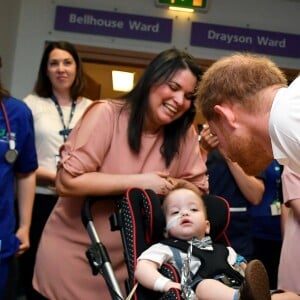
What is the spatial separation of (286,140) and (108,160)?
38.7 inches

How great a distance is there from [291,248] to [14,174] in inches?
42.6

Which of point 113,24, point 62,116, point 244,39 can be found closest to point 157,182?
point 62,116

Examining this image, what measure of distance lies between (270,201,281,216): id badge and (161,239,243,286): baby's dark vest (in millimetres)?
956

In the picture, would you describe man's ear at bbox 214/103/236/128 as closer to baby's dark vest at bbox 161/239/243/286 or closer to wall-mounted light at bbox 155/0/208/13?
baby's dark vest at bbox 161/239/243/286

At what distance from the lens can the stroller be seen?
1.83m

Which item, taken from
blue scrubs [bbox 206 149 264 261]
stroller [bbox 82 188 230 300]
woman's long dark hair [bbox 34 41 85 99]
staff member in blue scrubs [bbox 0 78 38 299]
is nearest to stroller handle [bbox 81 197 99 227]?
stroller [bbox 82 188 230 300]

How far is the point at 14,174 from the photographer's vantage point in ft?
7.34

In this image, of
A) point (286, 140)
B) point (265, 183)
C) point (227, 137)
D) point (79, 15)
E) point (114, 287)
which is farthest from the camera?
point (79, 15)

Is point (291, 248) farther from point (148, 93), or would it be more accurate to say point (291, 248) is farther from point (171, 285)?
point (148, 93)

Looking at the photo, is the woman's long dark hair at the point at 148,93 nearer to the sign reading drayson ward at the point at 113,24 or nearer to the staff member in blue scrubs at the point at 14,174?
the staff member in blue scrubs at the point at 14,174

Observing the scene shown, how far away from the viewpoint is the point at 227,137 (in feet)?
4.89

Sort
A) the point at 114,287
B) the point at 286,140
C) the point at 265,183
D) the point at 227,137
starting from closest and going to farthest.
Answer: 1. the point at 286,140
2. the point at 227,137
3. the point at 114,287
4. the point at 265,183

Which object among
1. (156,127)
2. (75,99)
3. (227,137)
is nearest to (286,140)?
(227,137)

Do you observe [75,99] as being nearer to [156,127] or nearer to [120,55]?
[156,127]
